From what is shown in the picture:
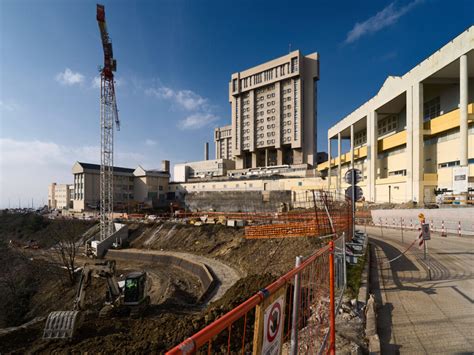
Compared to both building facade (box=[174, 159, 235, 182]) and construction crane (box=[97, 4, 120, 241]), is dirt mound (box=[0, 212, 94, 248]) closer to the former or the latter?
construction crane (box=[97, 4, 120, 241])

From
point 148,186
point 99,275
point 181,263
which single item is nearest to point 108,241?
point 181,263

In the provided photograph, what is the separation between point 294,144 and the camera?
226 ft

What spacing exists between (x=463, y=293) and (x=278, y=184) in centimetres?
4531

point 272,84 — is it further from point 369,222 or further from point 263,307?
point 263,307

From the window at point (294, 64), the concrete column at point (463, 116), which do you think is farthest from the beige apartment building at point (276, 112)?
the concrete column at point (463, 116)

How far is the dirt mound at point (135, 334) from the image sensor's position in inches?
223

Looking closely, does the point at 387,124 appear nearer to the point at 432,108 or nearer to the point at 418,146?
the point at 432,108

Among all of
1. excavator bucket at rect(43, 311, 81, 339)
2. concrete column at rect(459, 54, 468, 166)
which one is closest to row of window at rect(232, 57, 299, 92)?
concrete column at rect(459, 54, 468, 166)

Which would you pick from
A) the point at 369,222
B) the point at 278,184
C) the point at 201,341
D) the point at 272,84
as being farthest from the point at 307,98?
the point at 201,341

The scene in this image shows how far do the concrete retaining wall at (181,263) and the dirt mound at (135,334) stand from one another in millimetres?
4602

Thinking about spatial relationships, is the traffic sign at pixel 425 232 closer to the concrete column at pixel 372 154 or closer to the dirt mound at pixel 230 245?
the dirt mound at pixel 230 245

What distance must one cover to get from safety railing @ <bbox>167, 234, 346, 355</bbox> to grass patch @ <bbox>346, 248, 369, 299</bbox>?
13.4 inches

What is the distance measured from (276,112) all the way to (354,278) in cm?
7118

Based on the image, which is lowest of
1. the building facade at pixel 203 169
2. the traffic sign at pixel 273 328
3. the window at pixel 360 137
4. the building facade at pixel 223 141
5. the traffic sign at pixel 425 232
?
the traffic sign at pixel 425 232
